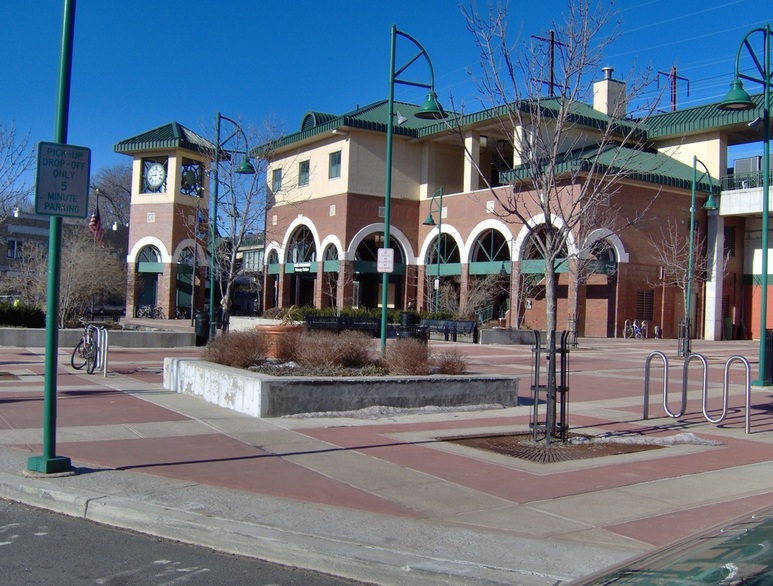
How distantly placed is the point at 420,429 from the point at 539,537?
5.12 metres

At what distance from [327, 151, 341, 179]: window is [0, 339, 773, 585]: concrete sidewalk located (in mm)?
37031

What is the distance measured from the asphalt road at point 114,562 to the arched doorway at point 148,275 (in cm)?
5057

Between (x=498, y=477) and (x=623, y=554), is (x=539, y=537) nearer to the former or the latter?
(x=623, y=554)

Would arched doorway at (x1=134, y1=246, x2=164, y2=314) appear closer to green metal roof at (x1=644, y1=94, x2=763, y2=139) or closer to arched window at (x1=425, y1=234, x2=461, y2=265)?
arched window at (x1=425, y1=234, x2=461, y2=265)

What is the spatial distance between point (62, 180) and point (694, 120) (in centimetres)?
4445

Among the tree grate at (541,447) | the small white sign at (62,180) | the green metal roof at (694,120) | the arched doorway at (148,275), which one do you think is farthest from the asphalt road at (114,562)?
the arched doorway at (148,275)

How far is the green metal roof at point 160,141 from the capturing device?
53781mm

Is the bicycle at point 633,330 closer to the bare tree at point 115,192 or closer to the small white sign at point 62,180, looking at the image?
the small white sign at point 62,180

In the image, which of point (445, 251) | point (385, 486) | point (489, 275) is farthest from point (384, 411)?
point (445, 251)

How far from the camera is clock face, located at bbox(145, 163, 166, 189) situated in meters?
55.1

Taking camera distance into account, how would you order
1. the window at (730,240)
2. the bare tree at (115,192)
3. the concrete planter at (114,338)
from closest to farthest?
the concrete planter at (114,338) → the window at (730,240) → the bare tree at (115,192)

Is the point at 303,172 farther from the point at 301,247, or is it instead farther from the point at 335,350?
the point at 335,350

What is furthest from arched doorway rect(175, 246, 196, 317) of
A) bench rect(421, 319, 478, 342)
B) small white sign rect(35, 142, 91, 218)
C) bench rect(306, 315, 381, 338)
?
small white sign rect(35, 142, 91, 218)

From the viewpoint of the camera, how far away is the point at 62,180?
24.8 feet
